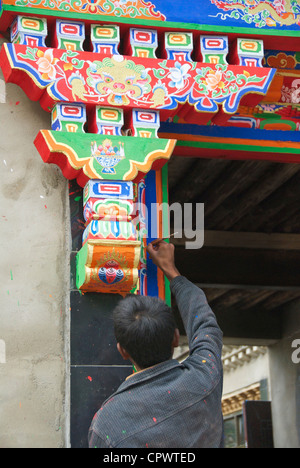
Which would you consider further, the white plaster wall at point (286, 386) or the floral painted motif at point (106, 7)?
the white plaster wall at point (286, 386)

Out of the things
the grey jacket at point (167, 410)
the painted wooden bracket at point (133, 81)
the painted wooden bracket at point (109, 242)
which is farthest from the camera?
the painted wooden bracket at point (133, 81)

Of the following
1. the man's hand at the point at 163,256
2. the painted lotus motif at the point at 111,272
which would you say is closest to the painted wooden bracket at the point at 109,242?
the painted lotus motif at the point at 111,272

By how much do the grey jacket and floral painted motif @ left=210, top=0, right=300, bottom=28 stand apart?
1613 millimetres

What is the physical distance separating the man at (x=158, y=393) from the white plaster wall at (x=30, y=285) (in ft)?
2.53

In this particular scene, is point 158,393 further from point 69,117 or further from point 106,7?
point 106,7

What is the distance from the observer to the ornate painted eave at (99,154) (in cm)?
289

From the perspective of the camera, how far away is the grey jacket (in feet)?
6.76

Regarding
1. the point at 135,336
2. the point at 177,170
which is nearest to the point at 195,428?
the point at 135,336

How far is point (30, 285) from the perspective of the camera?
298cm

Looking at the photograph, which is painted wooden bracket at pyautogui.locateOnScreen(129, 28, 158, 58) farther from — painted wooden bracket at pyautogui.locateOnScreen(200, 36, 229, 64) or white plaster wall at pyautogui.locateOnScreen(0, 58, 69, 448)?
white plaster wall at pyautogui.locateOnScreen(0, 58, 69, 448)

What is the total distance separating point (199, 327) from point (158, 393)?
0.31 metres

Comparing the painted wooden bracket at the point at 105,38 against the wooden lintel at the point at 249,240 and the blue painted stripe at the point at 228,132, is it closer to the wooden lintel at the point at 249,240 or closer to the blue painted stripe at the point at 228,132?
the blue painted stripe at the point at 228,132

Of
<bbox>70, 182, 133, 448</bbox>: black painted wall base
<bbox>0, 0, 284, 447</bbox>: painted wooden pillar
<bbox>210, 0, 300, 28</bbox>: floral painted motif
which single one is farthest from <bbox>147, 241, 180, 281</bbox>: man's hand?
<bbox>210, 0, 300, 28</bbox>: floral painted motif

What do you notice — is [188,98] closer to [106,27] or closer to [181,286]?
[106,27]
